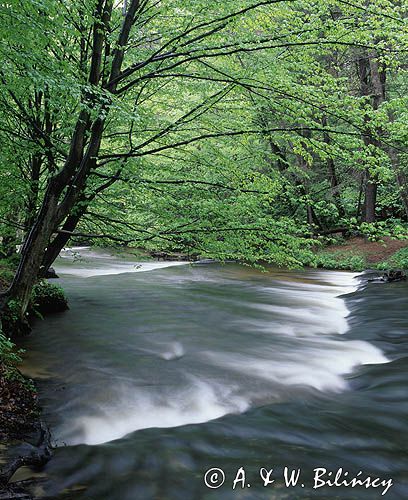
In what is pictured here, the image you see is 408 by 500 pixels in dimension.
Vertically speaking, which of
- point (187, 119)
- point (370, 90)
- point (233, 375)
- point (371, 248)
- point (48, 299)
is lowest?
point (233, 375)

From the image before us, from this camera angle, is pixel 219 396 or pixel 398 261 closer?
pixel 219 396

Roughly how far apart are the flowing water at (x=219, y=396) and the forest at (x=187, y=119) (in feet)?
4.29

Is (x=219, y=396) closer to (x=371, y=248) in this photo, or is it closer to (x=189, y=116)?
(x=189, y=116)

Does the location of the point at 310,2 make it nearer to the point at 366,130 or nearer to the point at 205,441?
the point at 366,130

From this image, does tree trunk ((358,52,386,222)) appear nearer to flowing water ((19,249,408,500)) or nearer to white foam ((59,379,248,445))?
flowing water ((19,249,408,500))

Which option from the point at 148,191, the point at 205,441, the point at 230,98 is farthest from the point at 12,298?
the point at 230,98

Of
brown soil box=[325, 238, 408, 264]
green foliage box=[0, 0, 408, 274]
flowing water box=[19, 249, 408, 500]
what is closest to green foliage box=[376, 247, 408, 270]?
brown soil box=[325, 238, 408, 264]

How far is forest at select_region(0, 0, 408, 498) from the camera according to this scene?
564 cm

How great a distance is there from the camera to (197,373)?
6.64 meters

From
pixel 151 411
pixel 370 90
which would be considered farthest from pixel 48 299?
pixel 370 90

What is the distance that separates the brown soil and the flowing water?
910cm

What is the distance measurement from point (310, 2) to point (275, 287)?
431 inches

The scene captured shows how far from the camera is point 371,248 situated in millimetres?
22234

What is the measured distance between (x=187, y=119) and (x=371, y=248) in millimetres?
17261
